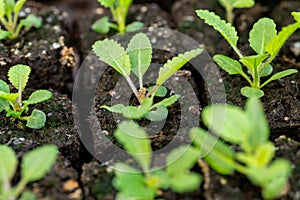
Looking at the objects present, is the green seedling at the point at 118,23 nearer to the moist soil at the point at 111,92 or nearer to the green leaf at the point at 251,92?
the moist soil at the point at 111,92

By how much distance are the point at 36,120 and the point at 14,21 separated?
439 mm

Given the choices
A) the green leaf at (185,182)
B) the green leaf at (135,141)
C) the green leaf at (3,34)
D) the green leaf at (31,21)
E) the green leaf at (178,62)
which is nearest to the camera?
the green leaf at (185,182)

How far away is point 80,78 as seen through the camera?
1.63m

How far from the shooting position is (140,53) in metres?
1.36

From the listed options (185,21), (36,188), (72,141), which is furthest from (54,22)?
(36,188)

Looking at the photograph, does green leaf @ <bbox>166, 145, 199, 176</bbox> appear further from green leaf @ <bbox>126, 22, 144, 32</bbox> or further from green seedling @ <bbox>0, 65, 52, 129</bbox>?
green leaf @ <bbox>126, 22, 144, 32</bbox>

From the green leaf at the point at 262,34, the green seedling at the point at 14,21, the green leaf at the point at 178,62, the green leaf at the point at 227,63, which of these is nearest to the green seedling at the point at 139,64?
the green leaf at the point at 178,62

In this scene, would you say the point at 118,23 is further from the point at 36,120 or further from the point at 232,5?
the point at 36,120

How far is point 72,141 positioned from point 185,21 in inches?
27.5

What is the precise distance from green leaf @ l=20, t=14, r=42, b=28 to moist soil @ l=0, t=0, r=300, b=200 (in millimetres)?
31

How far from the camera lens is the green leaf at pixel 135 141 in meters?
1.01

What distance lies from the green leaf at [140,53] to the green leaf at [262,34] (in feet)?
0.93

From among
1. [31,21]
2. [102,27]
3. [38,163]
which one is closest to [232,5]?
[102,27]

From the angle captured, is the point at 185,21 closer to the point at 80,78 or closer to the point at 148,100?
the point at 80,78
